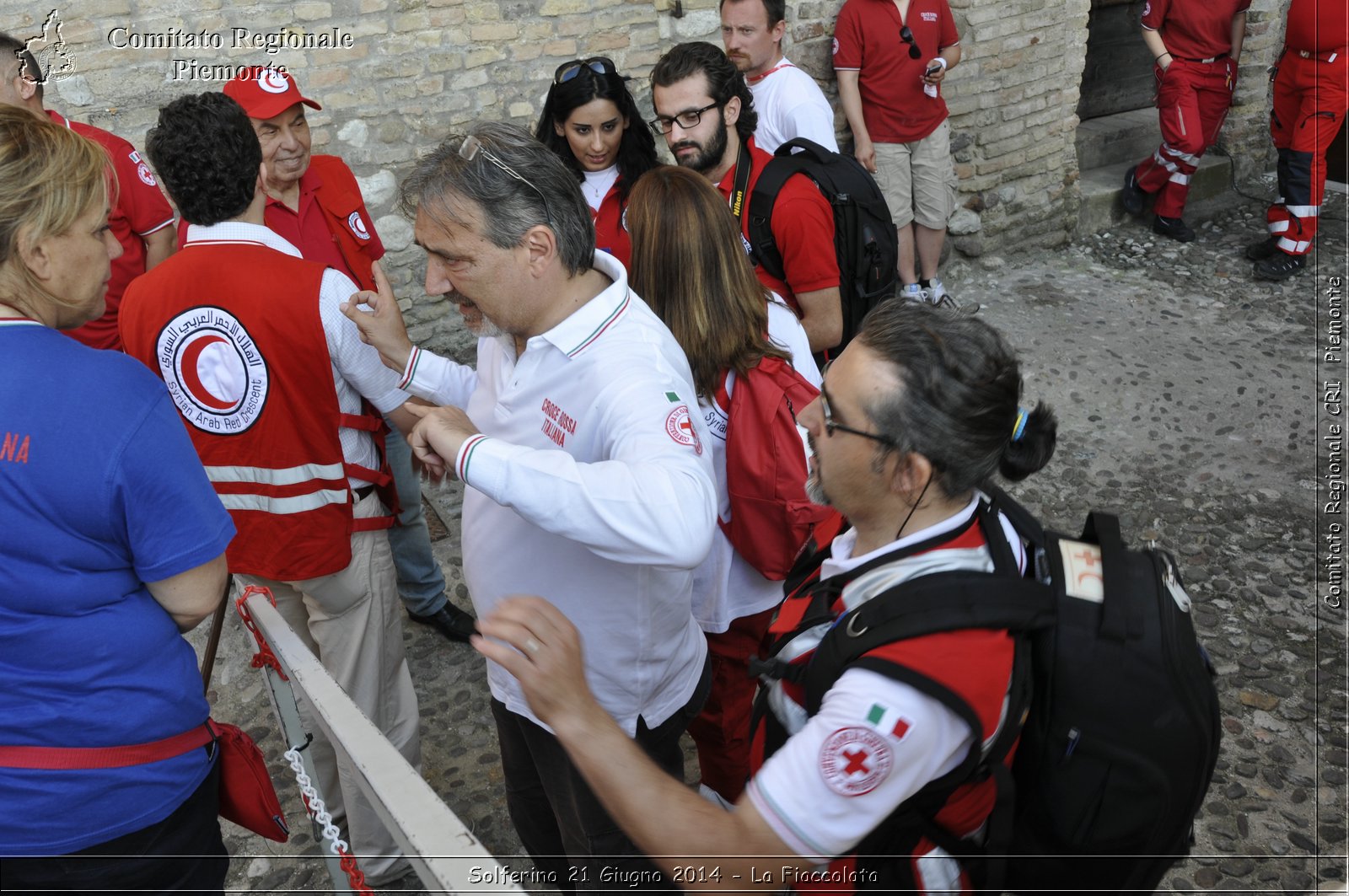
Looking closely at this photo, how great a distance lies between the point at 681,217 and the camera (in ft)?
8.06

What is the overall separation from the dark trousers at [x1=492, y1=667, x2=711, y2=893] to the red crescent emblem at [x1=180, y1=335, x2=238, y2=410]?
974 millimetres

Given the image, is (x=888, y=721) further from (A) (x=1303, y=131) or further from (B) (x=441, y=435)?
(A) (x=1303, y=131)

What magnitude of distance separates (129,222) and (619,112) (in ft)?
5.71

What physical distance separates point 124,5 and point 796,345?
3.47m

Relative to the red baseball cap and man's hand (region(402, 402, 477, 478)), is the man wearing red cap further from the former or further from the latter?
man's hand (region(402, 402, 477, 478))

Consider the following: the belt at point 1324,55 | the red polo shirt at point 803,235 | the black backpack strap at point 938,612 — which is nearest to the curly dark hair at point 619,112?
the red polo shirt at point 803,235

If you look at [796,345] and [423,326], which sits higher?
[796,345]

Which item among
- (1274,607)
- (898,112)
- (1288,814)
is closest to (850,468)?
(1288,814)

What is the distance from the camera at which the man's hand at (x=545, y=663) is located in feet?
4.75

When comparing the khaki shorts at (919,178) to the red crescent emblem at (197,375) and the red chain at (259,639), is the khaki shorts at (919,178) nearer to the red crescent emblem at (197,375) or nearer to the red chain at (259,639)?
the red crescent emblem at (197,375)

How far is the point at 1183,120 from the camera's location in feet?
22.2

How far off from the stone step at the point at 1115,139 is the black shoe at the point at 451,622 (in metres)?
5.93

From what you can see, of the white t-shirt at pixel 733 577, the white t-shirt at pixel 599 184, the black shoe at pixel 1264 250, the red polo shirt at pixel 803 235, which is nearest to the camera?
the white t-shirt at pixel 733 577

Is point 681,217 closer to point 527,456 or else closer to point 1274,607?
point 527,456
